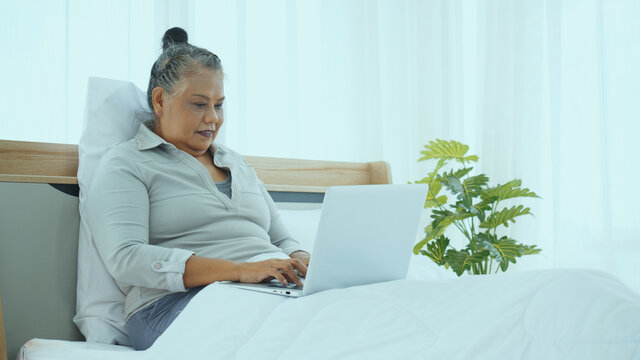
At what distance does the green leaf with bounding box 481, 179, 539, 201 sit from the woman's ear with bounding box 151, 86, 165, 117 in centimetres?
146

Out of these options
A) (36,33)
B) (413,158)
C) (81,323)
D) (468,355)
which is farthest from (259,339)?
(413,158)

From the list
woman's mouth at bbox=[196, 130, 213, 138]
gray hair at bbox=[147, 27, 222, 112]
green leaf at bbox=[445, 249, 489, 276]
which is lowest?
green leaf at bbox=[445, 249, 489, 276]

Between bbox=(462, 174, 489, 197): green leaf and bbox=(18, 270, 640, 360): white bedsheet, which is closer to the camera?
bbox=(18, 270, 640, 360): white bedsheet

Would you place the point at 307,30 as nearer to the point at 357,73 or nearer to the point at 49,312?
the point at 357,73

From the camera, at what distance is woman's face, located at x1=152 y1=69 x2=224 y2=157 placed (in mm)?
1457

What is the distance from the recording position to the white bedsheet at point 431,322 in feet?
2.12

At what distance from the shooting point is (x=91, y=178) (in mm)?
1413

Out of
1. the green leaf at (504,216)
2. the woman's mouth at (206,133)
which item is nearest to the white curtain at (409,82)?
the green leaf at (504,216)

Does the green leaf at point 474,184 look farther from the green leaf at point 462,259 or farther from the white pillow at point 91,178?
the white pillow at point 91,178

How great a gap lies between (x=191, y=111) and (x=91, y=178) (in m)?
0.30

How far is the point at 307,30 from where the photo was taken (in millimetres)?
2604

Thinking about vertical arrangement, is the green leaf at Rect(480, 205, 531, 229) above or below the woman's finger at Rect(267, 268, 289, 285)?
above

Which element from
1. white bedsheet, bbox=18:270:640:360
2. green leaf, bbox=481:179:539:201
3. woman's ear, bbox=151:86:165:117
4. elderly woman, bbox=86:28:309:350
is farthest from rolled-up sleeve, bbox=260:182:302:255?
green leaf, bbox=481:179:539:201

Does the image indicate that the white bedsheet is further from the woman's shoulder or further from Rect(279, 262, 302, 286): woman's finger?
the woman's shoulder
